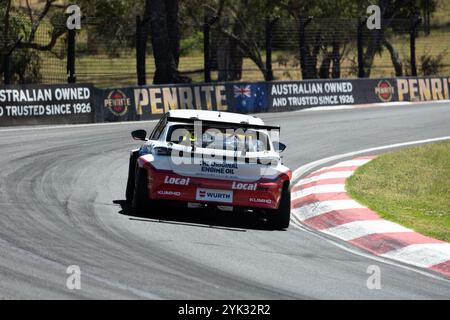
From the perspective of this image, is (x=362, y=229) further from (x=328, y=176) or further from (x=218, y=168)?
(x=328, y=176)

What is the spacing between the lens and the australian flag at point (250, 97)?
26.5 metres

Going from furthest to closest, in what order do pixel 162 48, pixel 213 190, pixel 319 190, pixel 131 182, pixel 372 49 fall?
1. pixel 372 49
2. pixel 162 48
3. pixel 319 190
4. pixel 131 182
5. pixel 213 190

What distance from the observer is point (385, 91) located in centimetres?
2991

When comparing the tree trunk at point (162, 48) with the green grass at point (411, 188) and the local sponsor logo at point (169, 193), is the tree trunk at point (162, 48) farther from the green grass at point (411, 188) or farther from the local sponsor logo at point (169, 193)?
the local sponsor logo at point (169, 193)

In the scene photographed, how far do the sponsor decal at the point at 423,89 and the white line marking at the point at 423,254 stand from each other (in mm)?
20084

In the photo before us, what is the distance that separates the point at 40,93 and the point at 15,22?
12.1 meters

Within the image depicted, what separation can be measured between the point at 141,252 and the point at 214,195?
2376 mm

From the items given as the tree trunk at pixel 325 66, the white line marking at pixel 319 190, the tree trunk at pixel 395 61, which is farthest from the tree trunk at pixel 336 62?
the white line marking at pixel 319 190

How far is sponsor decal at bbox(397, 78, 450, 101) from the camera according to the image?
30.4 m

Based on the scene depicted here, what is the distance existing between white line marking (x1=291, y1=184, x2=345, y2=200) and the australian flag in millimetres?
11755

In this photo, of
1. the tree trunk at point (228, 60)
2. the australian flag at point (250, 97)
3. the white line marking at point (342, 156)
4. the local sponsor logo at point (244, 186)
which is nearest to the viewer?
the local sponsor logo at point (244, 186)

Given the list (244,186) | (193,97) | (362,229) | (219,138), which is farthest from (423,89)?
(244,186)

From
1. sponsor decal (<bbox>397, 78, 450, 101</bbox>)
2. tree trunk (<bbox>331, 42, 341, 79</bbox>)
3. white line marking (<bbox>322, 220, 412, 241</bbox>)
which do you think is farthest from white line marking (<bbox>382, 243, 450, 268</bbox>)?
tree trunk (<bbox>331, 42, 341, 79</bbox>)
